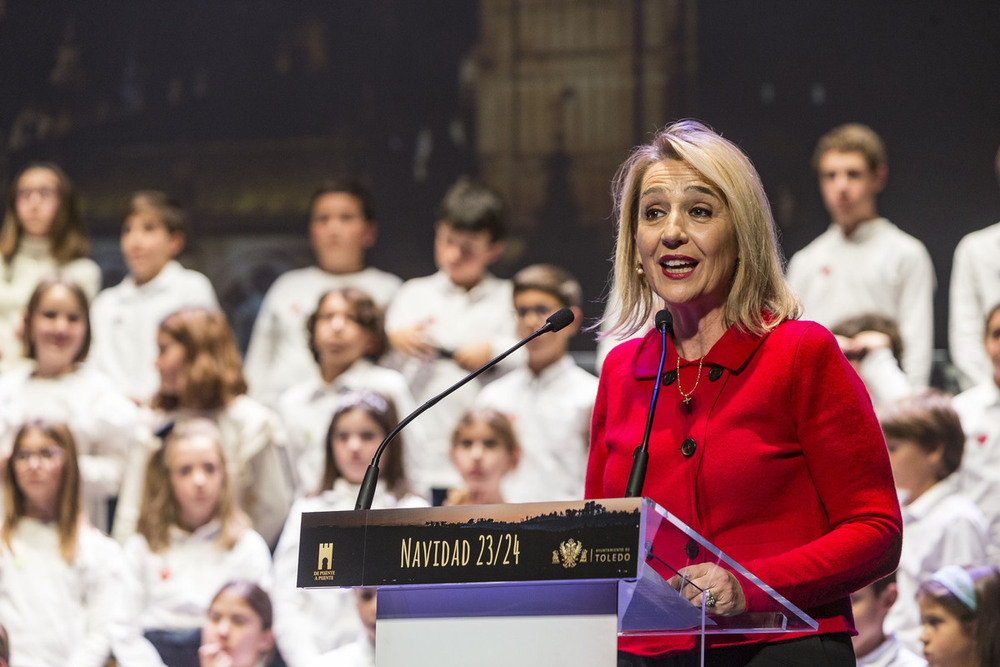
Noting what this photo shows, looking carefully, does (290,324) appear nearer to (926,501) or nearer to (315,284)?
(315,284)

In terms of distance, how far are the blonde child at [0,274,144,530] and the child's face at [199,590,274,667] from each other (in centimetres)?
81

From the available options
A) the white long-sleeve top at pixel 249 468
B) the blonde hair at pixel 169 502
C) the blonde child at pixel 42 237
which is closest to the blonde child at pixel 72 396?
the white long-sleeve top at pixel 249 468

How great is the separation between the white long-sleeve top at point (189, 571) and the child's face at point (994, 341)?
8.27ft

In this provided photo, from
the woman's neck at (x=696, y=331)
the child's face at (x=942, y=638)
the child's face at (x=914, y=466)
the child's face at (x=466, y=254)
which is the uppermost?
the child's face at (x=466, y=254)

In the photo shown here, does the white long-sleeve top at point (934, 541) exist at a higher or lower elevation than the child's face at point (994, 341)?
lower

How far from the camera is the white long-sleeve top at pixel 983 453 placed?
12.9 feet

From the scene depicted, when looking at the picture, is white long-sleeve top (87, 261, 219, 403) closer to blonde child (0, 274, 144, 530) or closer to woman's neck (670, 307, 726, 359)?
blonde child (0, 274, 144, 530)

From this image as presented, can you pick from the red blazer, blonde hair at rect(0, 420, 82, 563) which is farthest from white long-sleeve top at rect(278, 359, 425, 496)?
the red blazer

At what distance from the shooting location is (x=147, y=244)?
17.5 ft

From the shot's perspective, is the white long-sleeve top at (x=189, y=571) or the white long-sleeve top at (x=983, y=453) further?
the white long-sleeve top at (x=189, y=571)

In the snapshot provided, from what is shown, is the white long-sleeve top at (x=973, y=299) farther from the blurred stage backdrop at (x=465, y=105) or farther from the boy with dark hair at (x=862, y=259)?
the blurred stage backdrop at (x=465, y=105)

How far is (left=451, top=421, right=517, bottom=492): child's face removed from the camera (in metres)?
4.27

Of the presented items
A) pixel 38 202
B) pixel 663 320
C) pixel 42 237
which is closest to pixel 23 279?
pixel 42 237

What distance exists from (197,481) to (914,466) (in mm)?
2407
